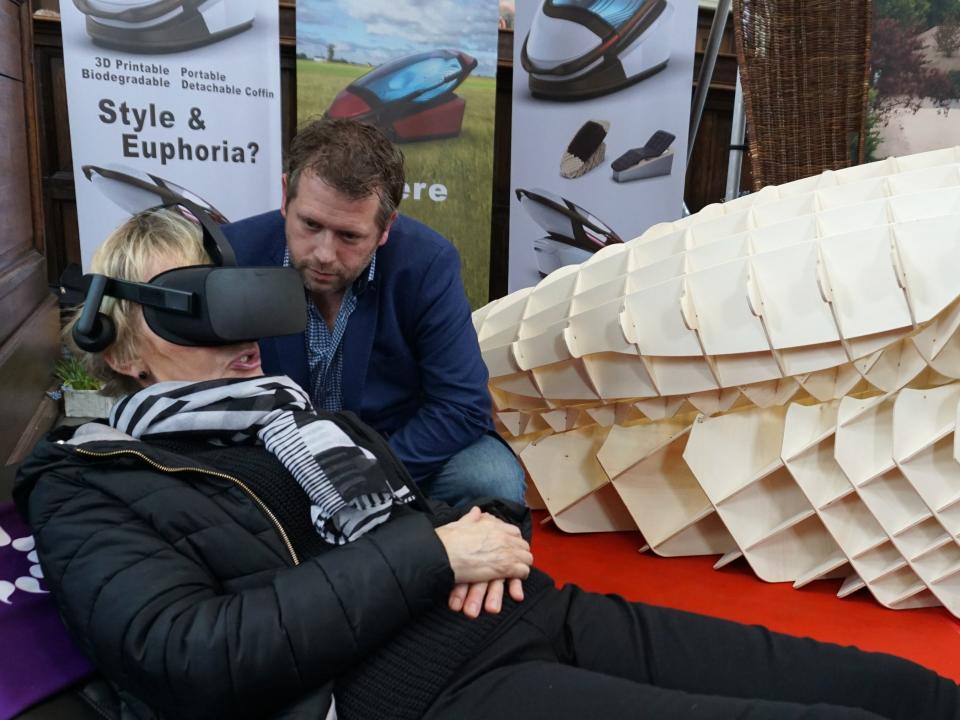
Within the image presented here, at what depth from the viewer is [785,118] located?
9.40 feet

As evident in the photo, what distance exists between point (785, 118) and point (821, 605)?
1.72 meters

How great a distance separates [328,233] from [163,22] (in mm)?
1955

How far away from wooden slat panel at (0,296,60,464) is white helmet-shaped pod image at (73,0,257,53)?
110cm

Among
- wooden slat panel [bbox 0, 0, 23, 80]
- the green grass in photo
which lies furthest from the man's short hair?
the green grass in photo

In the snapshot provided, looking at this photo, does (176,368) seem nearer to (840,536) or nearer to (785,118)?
(840,536)

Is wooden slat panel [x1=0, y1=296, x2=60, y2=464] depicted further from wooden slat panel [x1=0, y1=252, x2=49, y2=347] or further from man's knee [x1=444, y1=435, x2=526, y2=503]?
man's knee [x1=444, y1=435, x2=526, y2=503]

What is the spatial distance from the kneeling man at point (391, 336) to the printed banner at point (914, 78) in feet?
11.6

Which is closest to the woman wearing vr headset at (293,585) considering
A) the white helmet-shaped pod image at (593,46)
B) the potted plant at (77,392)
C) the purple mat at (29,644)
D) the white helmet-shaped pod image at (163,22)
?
the purple mat at (29,644)

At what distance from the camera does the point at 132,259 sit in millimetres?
1169

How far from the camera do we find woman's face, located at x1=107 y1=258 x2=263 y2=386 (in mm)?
1165

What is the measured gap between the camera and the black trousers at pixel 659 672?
99cm

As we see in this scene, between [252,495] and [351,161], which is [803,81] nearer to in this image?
[351,161]

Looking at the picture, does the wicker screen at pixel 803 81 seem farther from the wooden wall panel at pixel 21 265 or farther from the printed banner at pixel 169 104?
the wooden wall panel at pixel 21 265

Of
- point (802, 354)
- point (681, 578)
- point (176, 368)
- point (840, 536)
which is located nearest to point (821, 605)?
point (840, 536)
